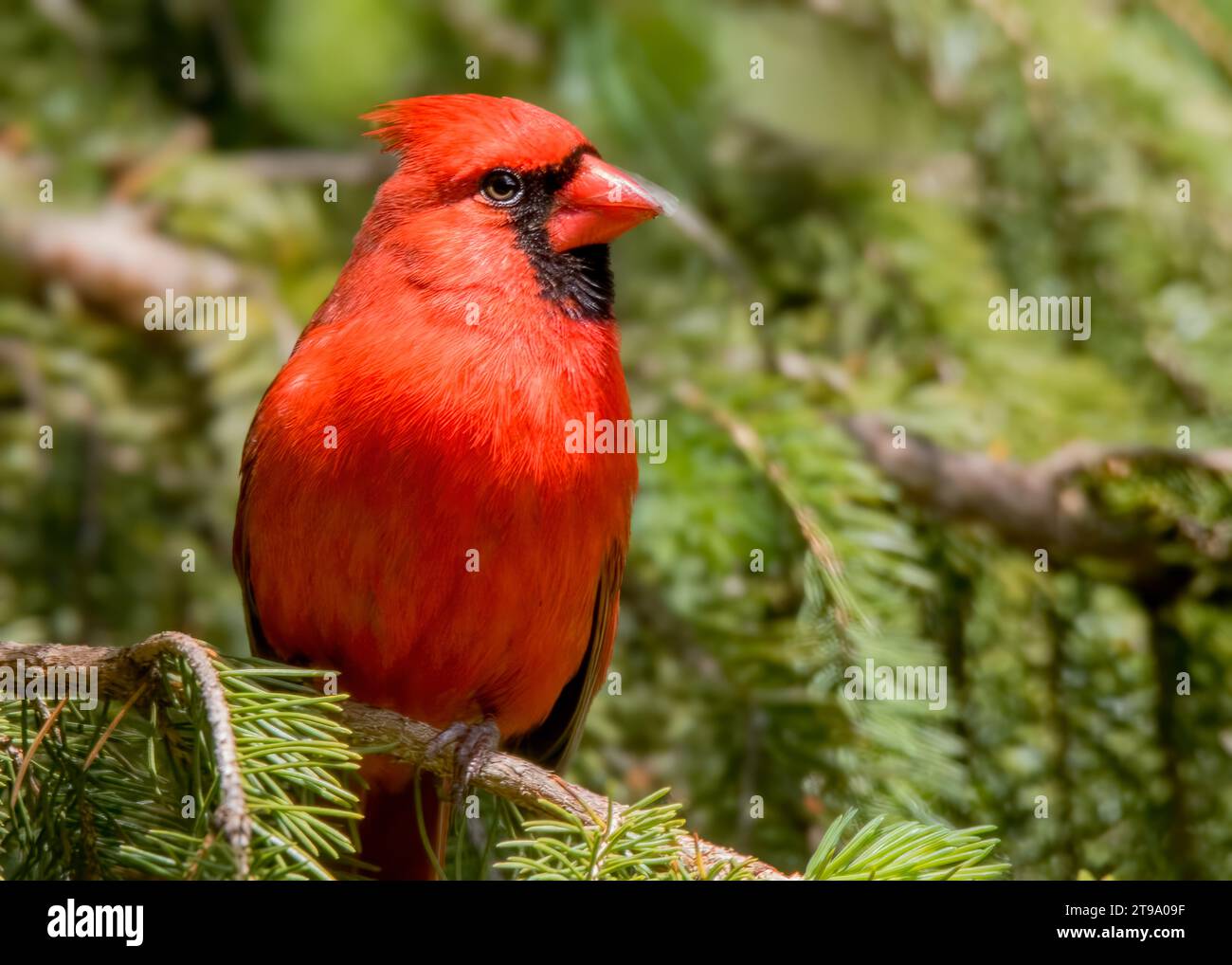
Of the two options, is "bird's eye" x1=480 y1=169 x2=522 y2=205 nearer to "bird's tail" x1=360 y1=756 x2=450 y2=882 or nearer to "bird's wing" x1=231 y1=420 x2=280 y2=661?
"bird's wing" x1=231 y1=420 x2=280 y2=661

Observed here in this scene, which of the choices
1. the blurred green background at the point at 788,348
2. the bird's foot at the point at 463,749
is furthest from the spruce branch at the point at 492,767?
the blurred green background at the point at 788,348

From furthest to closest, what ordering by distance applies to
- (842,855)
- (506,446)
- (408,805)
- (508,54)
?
(508,54) < (408,805) < (506,446) < (842,855)

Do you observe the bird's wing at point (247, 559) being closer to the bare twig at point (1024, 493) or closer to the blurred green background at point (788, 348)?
the blurred green background at point (788, 348)

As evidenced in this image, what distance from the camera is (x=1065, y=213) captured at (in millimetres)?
3572

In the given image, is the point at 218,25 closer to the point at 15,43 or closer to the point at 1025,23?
the point at 15,43

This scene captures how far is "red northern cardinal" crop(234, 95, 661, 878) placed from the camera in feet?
7.15

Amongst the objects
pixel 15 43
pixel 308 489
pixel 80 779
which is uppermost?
pixel 15 43

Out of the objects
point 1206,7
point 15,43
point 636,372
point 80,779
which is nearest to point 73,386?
point 15,43

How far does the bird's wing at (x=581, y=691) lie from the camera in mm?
2463

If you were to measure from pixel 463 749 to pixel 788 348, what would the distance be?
1.70 meters

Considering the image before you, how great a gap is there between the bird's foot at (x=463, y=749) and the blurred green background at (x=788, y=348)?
0.67 meters

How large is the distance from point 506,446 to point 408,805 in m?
0.81

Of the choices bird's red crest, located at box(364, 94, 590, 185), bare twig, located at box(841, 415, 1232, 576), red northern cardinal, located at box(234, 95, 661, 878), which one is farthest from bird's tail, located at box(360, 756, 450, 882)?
bare twig, located at box(841, 415, 1232, 576)
